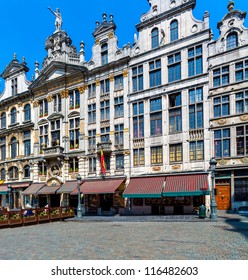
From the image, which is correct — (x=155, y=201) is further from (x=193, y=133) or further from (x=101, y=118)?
(x=101, y=118)

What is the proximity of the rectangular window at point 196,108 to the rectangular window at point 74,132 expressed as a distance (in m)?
12.9

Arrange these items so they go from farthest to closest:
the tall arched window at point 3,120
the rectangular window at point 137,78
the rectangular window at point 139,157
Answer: the tall arched window at point 3,120, the rectangular window at point 137,78, the rectangular window at point 139,157

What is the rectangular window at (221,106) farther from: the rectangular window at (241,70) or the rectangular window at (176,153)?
the rectangular window at (176,153)

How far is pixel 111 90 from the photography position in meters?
29.4

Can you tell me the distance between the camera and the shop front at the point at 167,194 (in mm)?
22859

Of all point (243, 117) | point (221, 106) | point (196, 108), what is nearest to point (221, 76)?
point (221, 106)

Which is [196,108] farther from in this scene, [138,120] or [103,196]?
[103,196]

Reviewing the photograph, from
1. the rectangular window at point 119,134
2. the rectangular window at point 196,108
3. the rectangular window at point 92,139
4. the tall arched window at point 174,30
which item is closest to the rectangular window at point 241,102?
the rectangular window at point 196,108

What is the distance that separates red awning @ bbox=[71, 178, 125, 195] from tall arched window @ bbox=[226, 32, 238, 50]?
1495cm

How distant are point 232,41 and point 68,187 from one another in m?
20.9

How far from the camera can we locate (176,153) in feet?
82.8

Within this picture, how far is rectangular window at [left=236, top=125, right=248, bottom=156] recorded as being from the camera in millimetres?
22078

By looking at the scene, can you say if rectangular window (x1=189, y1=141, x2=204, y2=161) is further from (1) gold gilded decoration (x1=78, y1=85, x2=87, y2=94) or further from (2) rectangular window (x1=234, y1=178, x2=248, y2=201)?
(1) gold gilded decoration (x1=78, y1=85, x2=87, y2=94)

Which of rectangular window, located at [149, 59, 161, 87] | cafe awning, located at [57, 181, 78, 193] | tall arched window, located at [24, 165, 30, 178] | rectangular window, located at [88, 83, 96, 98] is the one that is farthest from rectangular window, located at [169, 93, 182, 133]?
tall arched window, located at [24, 165, 30, 178]
